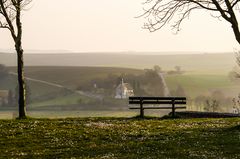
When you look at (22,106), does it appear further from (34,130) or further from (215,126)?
(215,126)

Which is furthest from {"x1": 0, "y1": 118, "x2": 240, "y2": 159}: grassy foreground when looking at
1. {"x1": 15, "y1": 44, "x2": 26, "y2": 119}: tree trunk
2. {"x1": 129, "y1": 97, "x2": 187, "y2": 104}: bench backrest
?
{"x1": 129, "y1": 97, "x2": 187, "y2": 104}: bench backrest

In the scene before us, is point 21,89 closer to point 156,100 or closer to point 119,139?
point 156,100

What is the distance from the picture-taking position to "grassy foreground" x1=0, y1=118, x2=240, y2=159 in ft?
84.3

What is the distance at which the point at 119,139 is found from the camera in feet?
99.8

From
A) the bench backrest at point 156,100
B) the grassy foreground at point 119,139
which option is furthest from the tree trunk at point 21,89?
the bench backrest at point 156,100

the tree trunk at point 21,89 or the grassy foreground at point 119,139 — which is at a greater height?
the tree trunk at point 21,89

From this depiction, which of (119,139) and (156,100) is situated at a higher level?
(156,100)

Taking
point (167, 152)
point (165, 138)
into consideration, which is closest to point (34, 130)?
point (165, 138)

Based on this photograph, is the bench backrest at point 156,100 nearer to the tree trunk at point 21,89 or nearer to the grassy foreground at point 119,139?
the grassy foreground at point 119,139

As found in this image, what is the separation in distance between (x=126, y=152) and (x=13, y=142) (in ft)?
23.5

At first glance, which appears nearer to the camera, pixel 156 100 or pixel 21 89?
pixel 21 89

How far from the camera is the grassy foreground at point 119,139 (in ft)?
84.3

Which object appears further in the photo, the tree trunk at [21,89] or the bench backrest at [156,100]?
the bench backrest at [156,100]

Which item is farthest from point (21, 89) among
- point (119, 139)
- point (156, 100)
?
point (119, 139)
